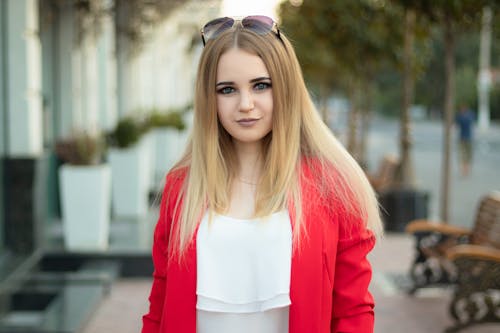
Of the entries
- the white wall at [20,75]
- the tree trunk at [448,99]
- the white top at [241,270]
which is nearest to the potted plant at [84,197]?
the white wall at [20,75]

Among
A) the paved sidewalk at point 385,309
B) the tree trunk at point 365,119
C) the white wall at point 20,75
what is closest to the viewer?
the paved sidewalk at point 385,309

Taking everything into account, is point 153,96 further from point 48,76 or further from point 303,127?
point 303,127

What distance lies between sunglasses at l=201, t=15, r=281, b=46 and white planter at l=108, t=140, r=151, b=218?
8177 millimetres

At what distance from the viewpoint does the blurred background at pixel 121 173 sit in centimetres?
659

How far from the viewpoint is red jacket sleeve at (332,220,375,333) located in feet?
7.47

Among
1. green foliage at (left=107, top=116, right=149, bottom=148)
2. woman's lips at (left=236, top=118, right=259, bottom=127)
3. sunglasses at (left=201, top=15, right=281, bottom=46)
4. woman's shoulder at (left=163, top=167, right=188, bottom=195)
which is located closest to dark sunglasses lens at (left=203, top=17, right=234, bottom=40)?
sunglasses at (left=201, top=15, right=281, bottom=46)

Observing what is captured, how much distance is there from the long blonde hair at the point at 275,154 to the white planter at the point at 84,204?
19.1 feet

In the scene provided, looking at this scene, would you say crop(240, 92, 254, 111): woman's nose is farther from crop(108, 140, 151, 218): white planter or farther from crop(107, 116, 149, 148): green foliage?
crop(107, 116, 149, 148): green foliage

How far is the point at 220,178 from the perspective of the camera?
7.62ft

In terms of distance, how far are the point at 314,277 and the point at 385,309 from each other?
16.6 ft

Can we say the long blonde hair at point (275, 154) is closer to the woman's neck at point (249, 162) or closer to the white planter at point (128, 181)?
the woman's neck at point (249, 162)

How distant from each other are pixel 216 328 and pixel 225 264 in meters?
0.17

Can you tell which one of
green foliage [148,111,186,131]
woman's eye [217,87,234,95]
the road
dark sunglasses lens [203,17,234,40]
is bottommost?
the road

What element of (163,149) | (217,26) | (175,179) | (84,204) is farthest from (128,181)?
(217,26)
